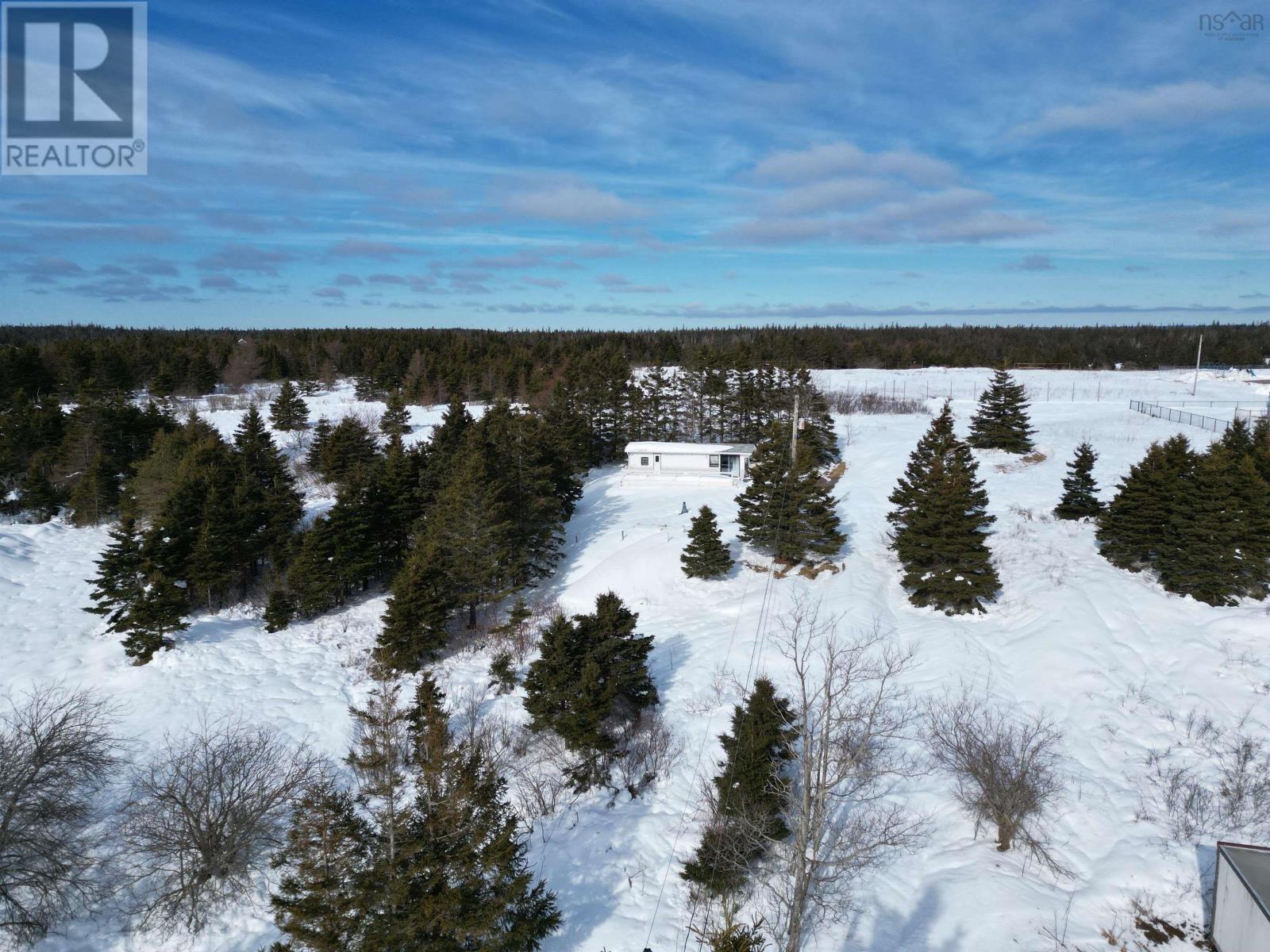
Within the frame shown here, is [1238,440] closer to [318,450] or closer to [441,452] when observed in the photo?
[441,452]

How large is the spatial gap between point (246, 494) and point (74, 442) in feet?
76.9

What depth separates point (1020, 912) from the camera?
1304 centimetres

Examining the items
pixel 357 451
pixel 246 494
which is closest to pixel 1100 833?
pixel 246 494

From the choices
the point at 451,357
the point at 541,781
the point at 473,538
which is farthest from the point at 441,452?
the point at 451,357

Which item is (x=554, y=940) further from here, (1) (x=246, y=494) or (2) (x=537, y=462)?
(1) (x=246, y=494)

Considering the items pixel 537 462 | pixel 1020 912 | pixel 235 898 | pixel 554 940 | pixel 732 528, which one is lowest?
pixel 235 898

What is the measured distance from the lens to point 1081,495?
3000cm

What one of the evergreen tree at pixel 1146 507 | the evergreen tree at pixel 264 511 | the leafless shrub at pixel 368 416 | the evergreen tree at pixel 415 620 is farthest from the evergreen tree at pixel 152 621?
the evergreen tree at pixel 1146 507

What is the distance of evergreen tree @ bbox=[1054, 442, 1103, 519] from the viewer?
97.7 ft

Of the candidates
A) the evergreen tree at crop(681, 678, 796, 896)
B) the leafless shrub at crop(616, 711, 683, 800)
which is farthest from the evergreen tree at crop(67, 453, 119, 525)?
the evergreen tree at crop(681, 678, 796, 896)

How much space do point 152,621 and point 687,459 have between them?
29099mm

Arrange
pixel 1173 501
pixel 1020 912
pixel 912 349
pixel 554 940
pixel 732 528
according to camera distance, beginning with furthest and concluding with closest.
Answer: pixel 912 349, pixel 732 528, pixel 1173 501, pixel 554 940, pixel 1020 912

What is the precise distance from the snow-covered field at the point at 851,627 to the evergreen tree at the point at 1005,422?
1906mm

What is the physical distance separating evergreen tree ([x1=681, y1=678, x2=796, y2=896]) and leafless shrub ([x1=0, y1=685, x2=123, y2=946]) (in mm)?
13622
